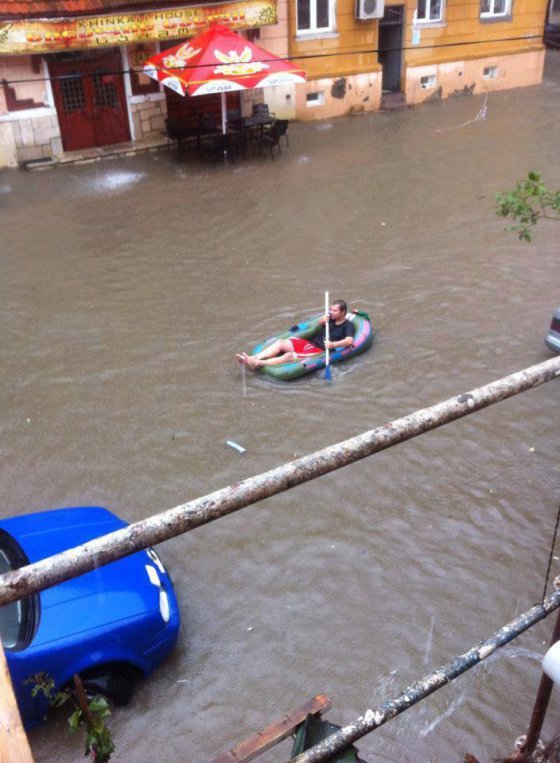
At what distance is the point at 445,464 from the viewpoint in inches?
284

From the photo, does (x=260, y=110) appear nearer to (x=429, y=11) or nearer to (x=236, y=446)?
(x=429, y=11)

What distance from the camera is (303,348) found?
349 inches

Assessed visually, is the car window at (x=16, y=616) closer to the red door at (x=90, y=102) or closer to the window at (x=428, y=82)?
the red door at (x=90, y=102)

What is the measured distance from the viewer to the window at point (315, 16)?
1852cm

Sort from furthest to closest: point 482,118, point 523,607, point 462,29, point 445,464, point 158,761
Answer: point 462,29 < point 482,118 < point 445,464 < point 523,607 < point 158,761

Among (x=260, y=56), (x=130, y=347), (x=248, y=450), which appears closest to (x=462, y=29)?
(x=260, y=56)

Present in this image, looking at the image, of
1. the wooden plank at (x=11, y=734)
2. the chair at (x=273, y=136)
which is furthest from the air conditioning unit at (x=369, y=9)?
the wooden plank at (x=11, y=734)

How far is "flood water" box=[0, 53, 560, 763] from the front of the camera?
5.08 m

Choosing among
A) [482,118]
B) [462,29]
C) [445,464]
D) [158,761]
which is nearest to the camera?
[158,761]

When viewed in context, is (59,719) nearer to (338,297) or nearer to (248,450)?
(248,450)

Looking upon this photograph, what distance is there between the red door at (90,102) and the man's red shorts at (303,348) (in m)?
10.2

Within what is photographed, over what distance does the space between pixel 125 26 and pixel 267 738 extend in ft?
52.0

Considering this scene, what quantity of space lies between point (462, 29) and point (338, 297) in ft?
48.9

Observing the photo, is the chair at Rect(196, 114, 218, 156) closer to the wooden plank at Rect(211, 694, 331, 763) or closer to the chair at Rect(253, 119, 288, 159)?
the chair at Rect(253, 119, 288, 159)
